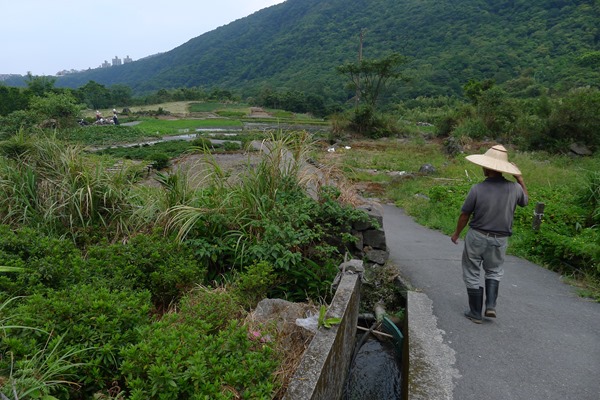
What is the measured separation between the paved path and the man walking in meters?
0.29

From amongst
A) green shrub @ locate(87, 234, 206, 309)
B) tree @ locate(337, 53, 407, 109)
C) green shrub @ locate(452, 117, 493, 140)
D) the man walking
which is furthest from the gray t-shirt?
tree @ locate(337, 53, 407, 109)

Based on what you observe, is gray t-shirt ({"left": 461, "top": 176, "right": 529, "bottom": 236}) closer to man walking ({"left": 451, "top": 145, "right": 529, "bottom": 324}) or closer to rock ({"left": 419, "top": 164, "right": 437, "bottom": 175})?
man walking ({"left": 451, "top": 145, "right": 529, "bottom": 324})

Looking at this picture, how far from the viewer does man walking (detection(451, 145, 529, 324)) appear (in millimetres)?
3451

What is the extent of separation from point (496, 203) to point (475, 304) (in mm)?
1038

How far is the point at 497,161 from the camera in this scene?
350 centimetres

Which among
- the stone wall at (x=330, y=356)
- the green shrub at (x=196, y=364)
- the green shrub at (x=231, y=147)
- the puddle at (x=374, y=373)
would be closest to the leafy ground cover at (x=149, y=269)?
the green shrub at (x=196, y=364)

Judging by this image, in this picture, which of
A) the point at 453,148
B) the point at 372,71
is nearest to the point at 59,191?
the point at 453,148

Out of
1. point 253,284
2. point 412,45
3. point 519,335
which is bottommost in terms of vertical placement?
point 519,335

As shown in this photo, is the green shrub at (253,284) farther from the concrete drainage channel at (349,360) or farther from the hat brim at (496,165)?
the hat brim at (496,165)

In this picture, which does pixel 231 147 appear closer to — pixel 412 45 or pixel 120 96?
pixel 412 45

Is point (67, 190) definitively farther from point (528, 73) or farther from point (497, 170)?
point (528, 73)

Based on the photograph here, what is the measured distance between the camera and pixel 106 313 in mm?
2412

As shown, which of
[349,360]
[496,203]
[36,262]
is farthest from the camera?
[349,360]

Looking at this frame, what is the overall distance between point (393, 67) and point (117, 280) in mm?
33396
